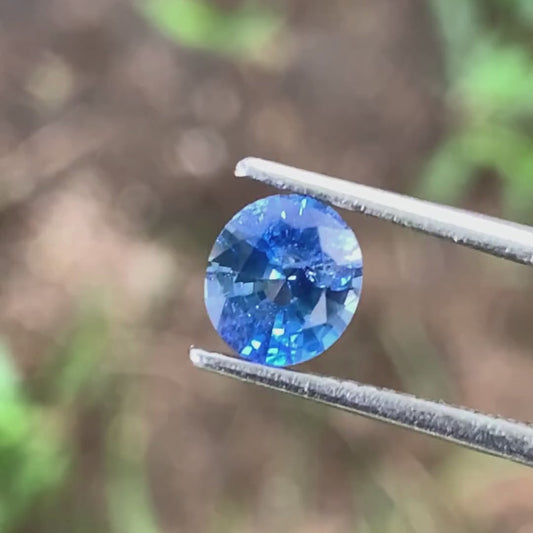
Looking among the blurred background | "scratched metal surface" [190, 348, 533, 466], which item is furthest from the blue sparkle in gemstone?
the blurred background

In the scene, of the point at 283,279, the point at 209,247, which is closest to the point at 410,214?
the point at 283,279

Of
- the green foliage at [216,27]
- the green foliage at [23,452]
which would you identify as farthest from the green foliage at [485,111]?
the green foliage at [23,452]

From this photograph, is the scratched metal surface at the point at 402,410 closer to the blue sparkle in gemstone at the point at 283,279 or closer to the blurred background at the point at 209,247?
the blue sparkle in gemstone at the point at 283,279

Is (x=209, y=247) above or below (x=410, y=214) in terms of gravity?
below

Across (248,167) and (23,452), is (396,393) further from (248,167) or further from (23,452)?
(23,452)

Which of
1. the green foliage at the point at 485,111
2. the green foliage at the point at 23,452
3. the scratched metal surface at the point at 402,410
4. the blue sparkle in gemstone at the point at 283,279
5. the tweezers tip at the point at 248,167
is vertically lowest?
the green foliage at the point at 23,452
